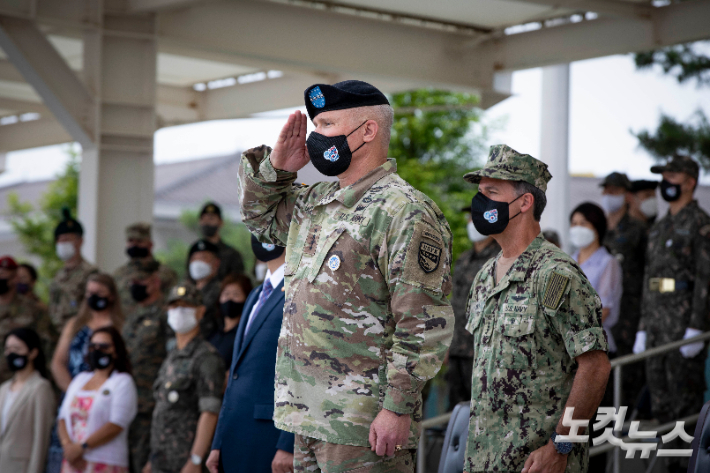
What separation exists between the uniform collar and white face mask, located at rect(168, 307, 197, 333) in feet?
9.48

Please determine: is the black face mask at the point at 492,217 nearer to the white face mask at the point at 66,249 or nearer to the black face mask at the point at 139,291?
the black face mask at the point at 139,291

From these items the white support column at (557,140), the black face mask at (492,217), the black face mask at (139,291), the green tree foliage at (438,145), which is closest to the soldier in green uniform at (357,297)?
the black face mask at (492,217)

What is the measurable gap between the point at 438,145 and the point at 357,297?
2555cm

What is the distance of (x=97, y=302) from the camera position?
6297 millimetres

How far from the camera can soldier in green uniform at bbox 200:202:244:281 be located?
7676mm

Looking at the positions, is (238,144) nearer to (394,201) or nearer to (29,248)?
(29,248)

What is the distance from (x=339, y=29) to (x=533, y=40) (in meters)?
2.42

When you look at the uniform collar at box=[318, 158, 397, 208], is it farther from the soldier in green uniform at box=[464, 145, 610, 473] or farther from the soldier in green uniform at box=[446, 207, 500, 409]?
the soldier in green uniform at box=[446, 207, 500, 409]

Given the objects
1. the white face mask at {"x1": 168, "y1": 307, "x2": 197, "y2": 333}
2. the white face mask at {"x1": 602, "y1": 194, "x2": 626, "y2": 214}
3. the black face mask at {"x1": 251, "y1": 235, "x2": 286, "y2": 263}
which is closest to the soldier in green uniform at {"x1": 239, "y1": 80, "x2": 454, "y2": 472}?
the black face mask at {"x1": 251, "y1": 235, "x2": 286, "y2": 263}

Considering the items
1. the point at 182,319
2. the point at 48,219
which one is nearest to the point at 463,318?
the point at 182,319

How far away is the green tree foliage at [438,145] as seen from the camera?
82.4 feet

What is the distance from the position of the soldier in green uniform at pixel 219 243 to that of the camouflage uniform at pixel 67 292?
1.15m

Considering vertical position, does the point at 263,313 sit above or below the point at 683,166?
below

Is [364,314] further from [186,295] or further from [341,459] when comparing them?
[186,295]
